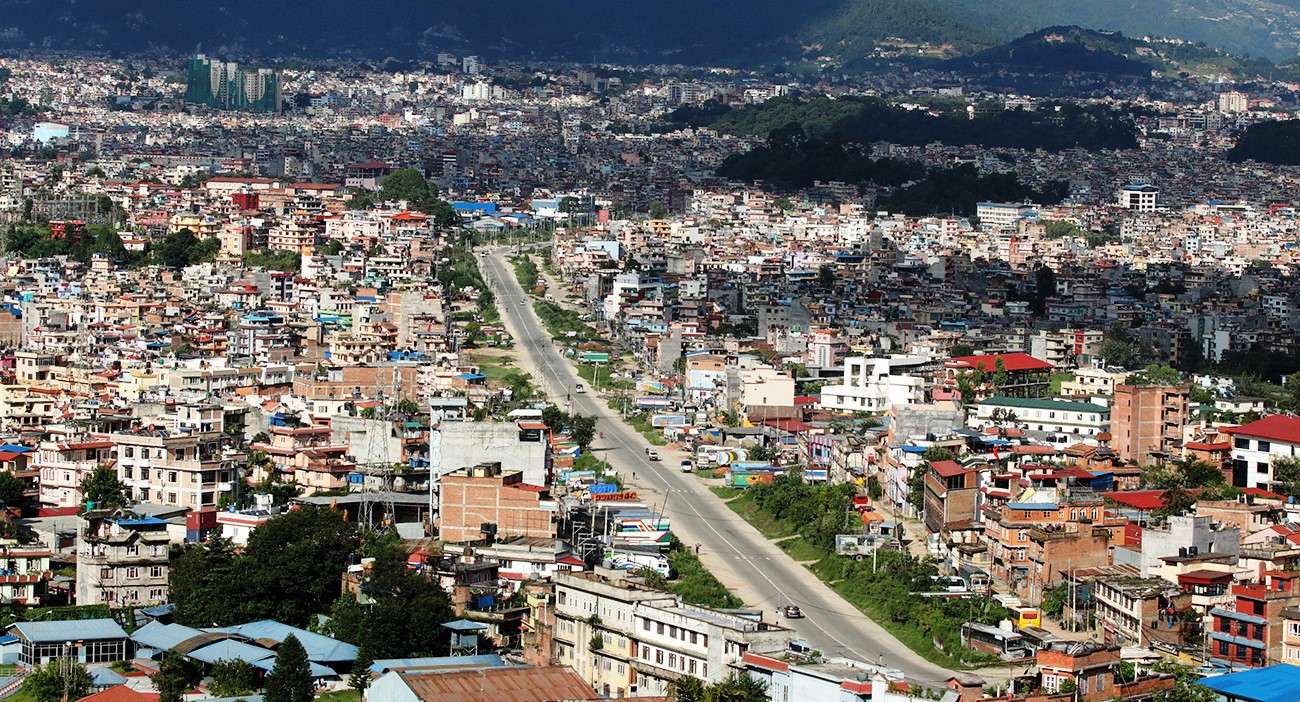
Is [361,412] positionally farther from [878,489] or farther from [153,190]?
[153,190]

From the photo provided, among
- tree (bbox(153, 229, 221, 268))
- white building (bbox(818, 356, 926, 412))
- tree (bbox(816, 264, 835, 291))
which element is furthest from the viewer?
tree (bbox(153, 229, 221, 268))

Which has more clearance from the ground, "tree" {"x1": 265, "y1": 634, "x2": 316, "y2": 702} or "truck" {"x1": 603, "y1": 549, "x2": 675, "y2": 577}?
"truck" {"x1": 603, "y1": 549, "x2": 675, "y2": 577}

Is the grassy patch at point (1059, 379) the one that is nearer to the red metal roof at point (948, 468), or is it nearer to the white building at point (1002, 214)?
the red metal roof at point (948, 468)

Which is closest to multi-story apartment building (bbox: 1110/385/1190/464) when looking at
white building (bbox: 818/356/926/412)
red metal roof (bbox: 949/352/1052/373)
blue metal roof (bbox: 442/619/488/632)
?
white building (bbox: 818/356/926/412)

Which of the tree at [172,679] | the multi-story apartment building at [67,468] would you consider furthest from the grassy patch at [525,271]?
the tree at [172,679]

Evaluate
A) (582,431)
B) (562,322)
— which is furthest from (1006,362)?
(562,322)

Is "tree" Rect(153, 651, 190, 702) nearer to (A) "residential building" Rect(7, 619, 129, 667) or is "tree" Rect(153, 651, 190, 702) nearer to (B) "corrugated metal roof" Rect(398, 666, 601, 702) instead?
(A) "residential building" Rect(7, 619, 129, 667)
